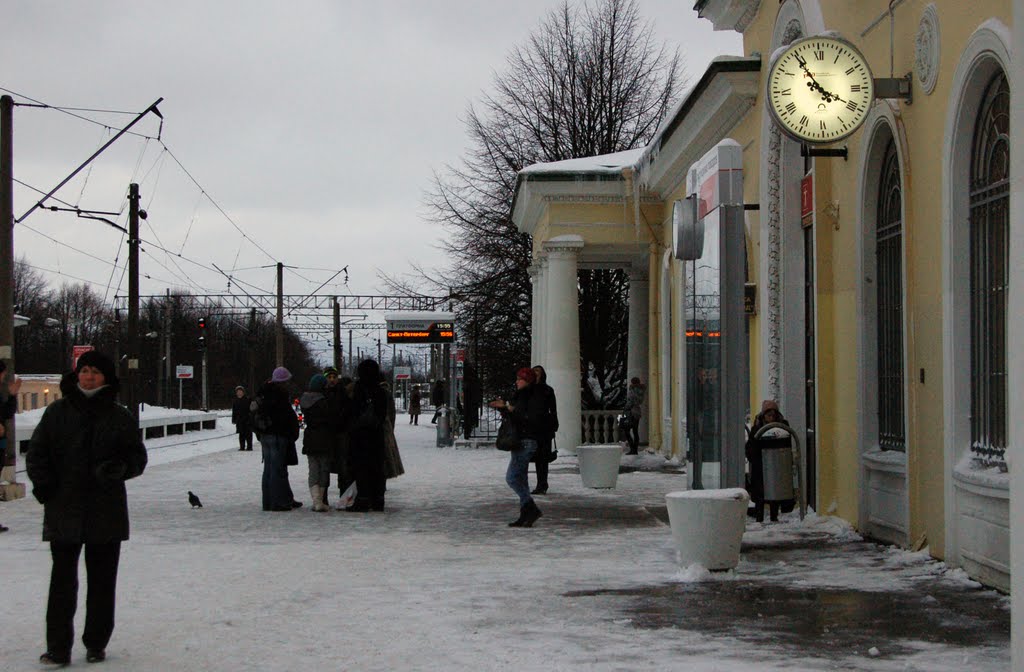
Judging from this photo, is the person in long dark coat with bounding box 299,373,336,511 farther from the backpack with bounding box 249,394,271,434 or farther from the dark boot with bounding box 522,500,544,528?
the dark boot with bounding box 522,500,544,528

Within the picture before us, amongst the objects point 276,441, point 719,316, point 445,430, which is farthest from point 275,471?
point 445,430

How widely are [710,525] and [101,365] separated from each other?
4.56 metres

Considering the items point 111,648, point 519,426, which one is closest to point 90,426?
point 111,648

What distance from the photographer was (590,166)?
26547mm

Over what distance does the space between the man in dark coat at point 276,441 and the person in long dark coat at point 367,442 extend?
751mm

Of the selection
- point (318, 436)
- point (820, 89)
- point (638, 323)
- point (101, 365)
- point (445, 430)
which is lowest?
point (445, 430)

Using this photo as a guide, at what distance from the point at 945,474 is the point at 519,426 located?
4971 mm

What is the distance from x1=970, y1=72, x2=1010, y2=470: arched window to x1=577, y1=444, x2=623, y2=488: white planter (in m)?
8.85

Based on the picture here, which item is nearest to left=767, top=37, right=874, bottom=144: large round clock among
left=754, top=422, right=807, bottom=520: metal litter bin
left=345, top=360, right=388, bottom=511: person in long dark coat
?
left=754, top=422, right=807, bottom=520: metal litter bin

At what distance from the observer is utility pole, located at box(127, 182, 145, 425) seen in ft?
85.9

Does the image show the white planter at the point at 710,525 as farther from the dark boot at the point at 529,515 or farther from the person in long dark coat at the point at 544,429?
the person in long dark coat at the point at 544,429

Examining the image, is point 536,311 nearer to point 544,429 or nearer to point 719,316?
point 544,429

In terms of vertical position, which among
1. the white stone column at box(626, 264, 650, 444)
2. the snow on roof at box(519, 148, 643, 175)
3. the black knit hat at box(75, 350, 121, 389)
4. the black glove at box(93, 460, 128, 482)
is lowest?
the black glove at box(93, 460, 128, 482)

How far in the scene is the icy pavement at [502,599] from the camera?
6953 millimetres
